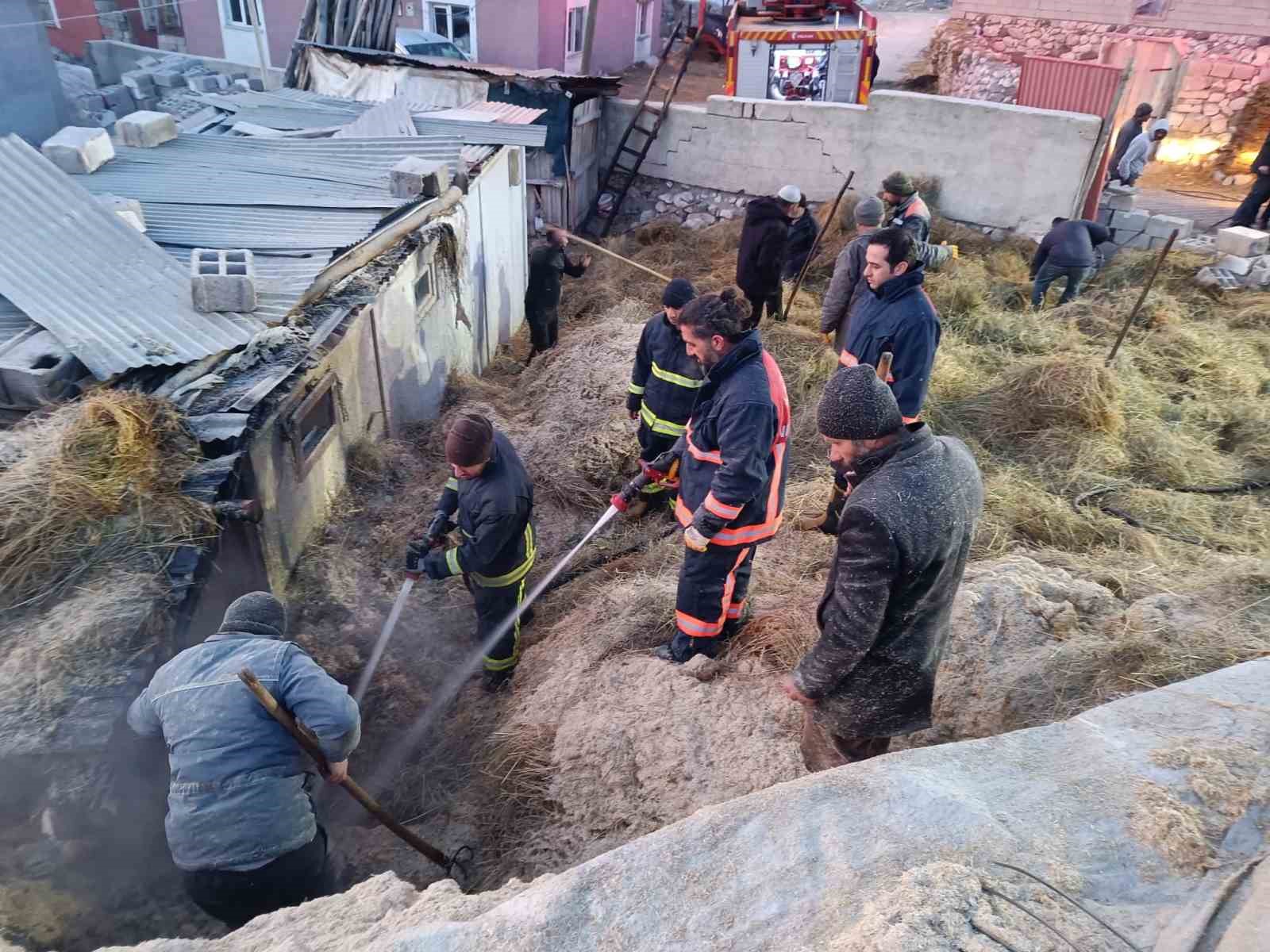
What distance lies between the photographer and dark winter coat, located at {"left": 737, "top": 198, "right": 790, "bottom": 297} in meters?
9.05

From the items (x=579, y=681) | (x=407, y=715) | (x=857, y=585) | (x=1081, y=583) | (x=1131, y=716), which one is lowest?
(x=407, y=715)

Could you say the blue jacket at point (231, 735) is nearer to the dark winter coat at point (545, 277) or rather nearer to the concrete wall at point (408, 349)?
the concrete wall at point (408, 349)

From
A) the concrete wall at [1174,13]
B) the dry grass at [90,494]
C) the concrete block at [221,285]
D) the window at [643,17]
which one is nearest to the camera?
the dry grass at [90,494]

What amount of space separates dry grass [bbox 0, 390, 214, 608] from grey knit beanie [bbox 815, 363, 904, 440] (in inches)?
113

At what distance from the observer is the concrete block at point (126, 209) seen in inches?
215

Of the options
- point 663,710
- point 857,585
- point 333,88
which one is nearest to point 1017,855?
point 857,585

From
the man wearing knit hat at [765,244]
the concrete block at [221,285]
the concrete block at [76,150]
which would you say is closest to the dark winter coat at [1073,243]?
the man wearing knit hat at [765,244]

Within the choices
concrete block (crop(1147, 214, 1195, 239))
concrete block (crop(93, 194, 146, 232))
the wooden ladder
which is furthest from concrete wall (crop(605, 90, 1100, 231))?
concrete block (crop(93, 194, 146, 232))

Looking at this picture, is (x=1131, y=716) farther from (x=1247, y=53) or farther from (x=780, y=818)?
(x=1247, y=53)

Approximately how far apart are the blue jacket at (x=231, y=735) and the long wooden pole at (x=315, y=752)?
50 millimetres

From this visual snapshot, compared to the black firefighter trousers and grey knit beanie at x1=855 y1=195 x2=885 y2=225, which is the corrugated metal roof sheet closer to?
the black firefighter trousers

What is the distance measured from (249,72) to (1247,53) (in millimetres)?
18911

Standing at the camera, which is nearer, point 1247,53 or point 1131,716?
point 1131,716

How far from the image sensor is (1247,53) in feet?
48.2
